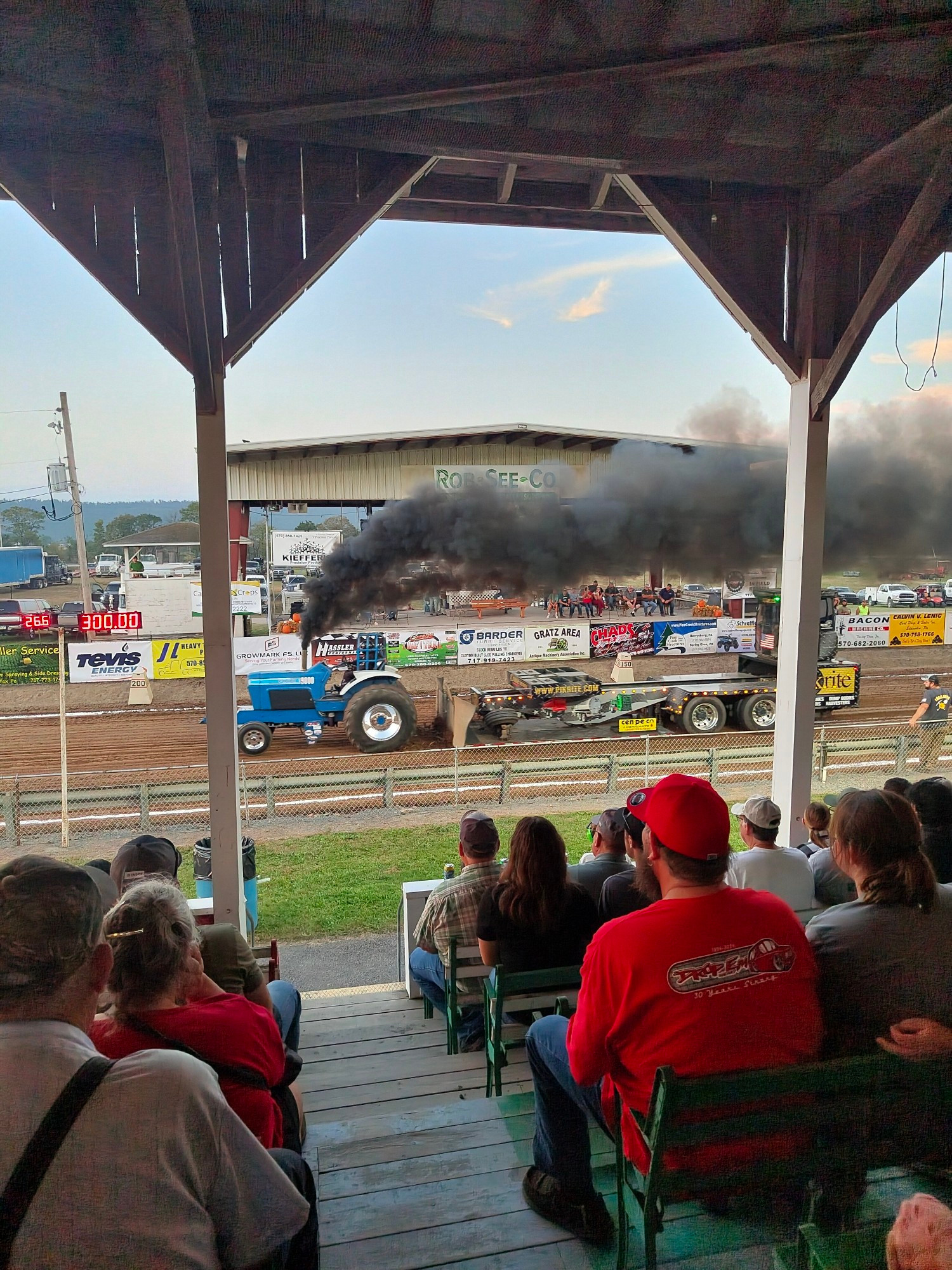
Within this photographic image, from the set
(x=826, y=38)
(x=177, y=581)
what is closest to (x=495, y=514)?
(x=177, y=581)

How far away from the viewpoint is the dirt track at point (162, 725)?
8.12m

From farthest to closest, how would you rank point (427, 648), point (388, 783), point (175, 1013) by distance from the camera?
point (427, 648) < point (388, 783) < point (175, 1013)

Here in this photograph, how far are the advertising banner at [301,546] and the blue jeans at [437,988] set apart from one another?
4444 mm

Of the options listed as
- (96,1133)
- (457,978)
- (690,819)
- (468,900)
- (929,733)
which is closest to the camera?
(96,1133)

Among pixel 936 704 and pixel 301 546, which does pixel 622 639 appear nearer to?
pixel 936 704

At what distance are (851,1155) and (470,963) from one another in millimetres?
1220

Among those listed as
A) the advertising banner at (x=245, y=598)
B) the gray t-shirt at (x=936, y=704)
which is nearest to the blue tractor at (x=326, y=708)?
the advertising banner at (x=245, y=598)

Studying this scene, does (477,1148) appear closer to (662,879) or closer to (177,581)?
(662,879)

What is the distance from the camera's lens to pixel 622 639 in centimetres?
1026

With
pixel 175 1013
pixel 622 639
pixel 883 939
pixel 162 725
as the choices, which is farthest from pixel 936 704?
pixel 175 1013

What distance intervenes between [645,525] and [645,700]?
10.7 ft

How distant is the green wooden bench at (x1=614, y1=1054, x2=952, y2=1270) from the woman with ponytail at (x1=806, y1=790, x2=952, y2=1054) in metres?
0.09

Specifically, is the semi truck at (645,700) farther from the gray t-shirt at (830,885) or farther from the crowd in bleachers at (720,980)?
the crowd in bleachers at (720,980)

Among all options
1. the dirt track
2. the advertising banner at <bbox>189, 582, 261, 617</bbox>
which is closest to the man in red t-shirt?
the advertising banner at <bbox>189, 582, 261, 617</bbox>
